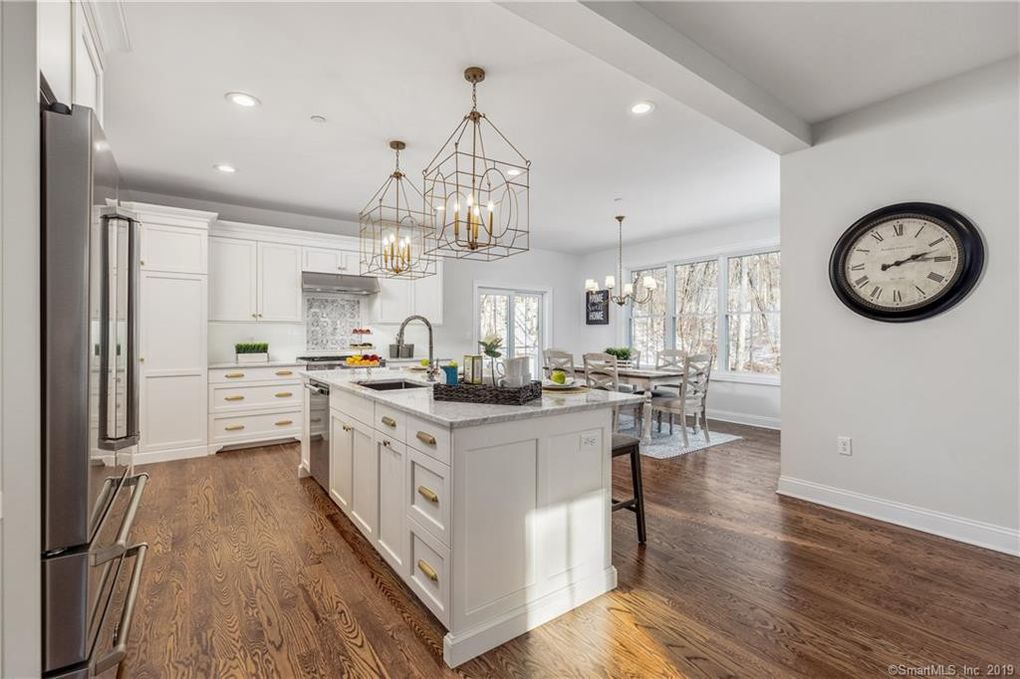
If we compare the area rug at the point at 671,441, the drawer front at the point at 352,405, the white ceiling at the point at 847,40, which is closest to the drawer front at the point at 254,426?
the drawer front at the point at 352,405

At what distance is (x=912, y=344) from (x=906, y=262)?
49 cm

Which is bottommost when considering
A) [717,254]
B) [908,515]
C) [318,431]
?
[908,515]

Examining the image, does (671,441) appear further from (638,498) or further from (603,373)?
(638,498)

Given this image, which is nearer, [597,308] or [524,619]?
[524,619]

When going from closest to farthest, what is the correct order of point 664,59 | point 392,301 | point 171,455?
point 664,59 < point 171,455 < point 392,301

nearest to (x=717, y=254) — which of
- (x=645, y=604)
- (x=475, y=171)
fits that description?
(x=475, y=171)

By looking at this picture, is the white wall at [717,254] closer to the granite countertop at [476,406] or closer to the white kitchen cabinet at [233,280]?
the granite countertop at [476,406]

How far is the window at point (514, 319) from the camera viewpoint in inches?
295

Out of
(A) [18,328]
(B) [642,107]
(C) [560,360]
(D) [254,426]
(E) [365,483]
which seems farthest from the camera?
(C) [560,360]

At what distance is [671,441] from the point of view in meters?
4.96

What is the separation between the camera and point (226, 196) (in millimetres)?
4922

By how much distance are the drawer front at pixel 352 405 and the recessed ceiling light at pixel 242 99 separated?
6.07 feet

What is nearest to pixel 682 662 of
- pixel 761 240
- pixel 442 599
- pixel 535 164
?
pixel 442 599

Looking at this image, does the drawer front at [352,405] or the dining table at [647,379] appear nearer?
the drawer front at [352,405]
